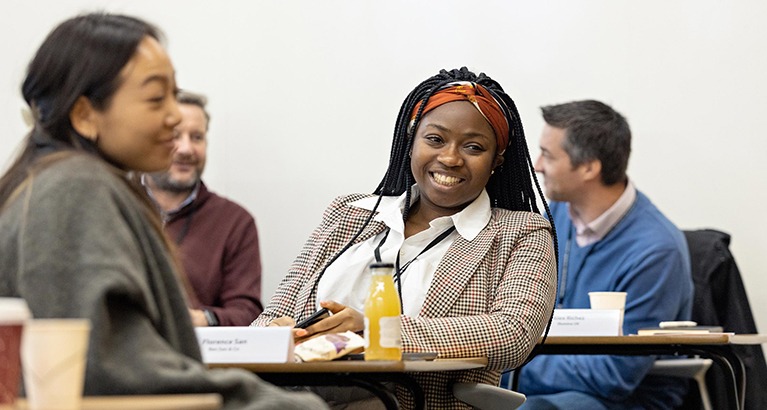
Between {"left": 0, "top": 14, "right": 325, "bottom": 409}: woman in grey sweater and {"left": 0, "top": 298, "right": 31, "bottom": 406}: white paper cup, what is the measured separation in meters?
0.24

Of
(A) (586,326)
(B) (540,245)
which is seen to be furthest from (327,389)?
(A) (586,326)

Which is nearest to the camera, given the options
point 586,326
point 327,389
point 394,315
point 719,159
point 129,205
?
point 129,205

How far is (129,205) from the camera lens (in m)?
1.54

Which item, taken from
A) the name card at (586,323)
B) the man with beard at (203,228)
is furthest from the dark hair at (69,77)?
the man with beard at (203,228)

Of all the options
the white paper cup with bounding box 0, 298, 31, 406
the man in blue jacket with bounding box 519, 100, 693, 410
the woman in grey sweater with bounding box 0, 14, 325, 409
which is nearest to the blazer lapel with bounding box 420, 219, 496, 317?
the man in blue jacket with bounding box 519, 100, 693, 410

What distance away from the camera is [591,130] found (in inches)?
192

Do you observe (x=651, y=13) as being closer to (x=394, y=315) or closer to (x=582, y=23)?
(x=582, y=23)

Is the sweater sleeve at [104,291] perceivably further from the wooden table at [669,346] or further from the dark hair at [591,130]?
the dark hair at [591,130]

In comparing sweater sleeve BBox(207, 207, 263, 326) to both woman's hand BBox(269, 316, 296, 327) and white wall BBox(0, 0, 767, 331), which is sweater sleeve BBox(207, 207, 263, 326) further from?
woman's hand BBox(269, 316, 296, 327)

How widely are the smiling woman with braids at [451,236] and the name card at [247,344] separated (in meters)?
0.53

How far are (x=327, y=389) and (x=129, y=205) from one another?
137cm

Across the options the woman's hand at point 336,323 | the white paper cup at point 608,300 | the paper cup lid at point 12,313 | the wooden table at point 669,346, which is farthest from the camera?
the white paper cup at point 608,300

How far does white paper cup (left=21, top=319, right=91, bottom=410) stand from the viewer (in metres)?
1.18

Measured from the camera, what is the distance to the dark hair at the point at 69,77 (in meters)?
1.64
